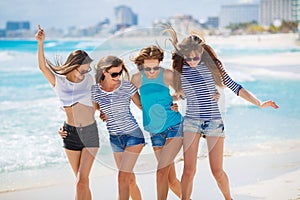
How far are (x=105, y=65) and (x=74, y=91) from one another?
0.32 m

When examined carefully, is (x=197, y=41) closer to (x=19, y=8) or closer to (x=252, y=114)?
(x=252, y=114)

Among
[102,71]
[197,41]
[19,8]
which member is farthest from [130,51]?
[19,8]

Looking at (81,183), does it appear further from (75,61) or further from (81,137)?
(75,61)

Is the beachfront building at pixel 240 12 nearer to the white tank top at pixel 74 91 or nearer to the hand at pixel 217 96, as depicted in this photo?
the hand at pixel 217 96

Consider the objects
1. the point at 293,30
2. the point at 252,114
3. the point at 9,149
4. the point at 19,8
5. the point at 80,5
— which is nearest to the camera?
the point at 9,149

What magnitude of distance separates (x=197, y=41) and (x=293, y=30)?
76.6 meters

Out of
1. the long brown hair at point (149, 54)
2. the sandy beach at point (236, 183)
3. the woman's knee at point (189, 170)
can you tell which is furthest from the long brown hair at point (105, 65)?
the sandy beach at point (236, 183)

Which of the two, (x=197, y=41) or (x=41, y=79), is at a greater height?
(x=197, y=41)

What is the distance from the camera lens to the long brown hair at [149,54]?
3.68 meters

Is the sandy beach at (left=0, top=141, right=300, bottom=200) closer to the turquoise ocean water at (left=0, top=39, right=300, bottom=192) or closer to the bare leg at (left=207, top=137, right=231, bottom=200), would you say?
the turquoise ocean water at (left=0, top=39, right=300, bottom=192)

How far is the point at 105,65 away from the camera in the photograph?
143 inches

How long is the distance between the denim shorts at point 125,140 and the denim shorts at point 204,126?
1.21 feet

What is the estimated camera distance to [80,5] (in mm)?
97250

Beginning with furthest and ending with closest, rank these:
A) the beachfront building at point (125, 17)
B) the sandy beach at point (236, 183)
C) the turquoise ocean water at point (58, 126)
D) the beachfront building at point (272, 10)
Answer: the beachfront building at point (272, 10)
the beachfront building at point (125, 17)
the turquoise ocean water at point (58, 126)
the sandy beach at point (236, 183)
